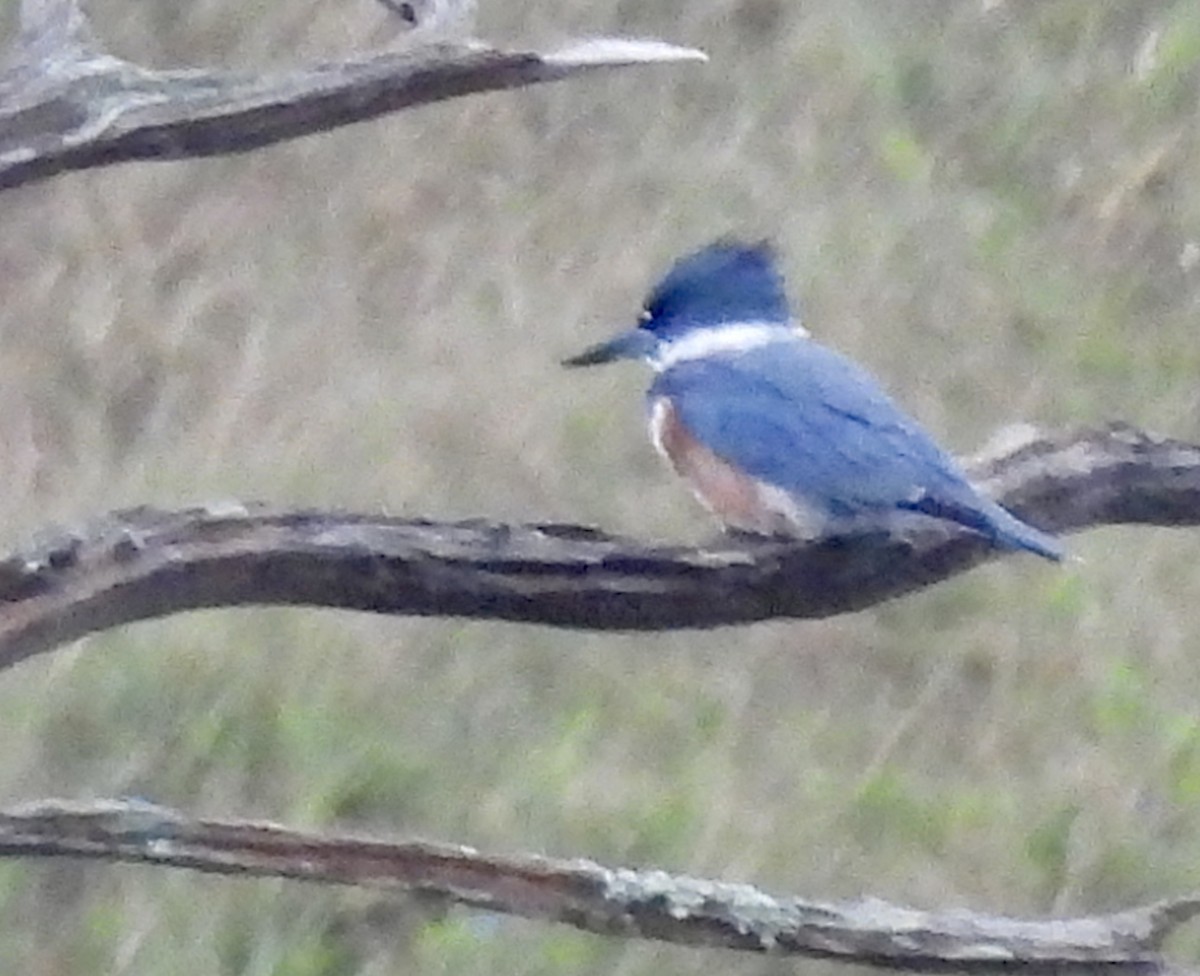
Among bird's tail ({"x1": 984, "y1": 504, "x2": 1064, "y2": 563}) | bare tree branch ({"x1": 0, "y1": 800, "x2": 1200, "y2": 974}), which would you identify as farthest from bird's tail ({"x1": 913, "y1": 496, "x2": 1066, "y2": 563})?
bare tree branch ({"x1": 0, "y1": 800, "x2": 1200, "y2": 974})

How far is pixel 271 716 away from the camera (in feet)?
6.79

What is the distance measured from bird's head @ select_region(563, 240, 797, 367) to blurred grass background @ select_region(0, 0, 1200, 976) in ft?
2.66

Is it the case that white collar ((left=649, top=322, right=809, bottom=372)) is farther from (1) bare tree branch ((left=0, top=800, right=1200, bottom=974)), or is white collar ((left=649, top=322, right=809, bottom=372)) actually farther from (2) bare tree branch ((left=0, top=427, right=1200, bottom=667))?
(1) bare tree branch ((left=0, top=800, right=1200, bottom=974))

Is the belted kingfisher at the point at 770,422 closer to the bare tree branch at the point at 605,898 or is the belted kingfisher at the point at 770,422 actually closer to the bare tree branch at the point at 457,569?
the bare tree branch at the point at 457,569

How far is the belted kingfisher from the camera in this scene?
1147mm

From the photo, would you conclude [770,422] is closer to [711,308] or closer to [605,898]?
[711,308]

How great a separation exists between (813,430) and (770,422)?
33mm

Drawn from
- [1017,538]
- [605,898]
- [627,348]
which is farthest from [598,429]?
[605,898]

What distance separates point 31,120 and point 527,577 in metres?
0.34

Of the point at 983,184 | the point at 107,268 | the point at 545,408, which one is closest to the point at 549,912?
the point at 545,408

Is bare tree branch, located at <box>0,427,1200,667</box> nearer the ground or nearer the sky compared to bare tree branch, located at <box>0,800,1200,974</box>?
nearer the sky

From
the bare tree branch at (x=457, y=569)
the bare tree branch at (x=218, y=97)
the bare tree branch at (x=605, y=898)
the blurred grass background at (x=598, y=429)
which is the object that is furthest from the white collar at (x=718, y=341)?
the blurred grass background at (x=598, y=429)

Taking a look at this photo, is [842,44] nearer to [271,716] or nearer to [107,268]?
[107,268]

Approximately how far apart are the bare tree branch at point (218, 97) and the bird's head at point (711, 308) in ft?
0.88
